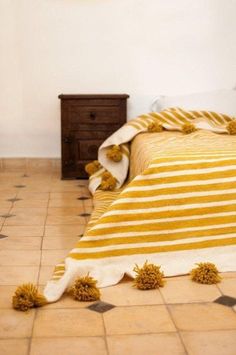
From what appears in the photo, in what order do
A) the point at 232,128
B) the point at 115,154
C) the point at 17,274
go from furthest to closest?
the point at 115,154, the point at 232,128, the point at 17,274

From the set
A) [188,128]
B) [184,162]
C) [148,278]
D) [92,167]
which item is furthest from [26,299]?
[92,167]

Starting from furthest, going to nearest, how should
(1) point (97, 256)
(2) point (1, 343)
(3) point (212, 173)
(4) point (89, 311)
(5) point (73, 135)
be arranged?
1. (5) point (73, 135)
2. (3) point (212, 173)
3. (1) point (97, 256)
4. (4) point (89, 311)
5. (2) point (1, 343)

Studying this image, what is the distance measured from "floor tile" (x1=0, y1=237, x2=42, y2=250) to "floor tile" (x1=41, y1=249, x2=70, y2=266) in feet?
0.36

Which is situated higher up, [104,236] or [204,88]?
[204,88]

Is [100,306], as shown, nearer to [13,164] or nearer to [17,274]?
[17,274]

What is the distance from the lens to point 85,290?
7.82ft

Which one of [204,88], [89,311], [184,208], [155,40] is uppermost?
[155,40]

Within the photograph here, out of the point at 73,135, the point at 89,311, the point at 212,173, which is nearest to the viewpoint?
the point at 89,311

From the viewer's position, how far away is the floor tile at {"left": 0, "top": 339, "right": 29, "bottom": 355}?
195 cm

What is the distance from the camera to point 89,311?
229 centimetres

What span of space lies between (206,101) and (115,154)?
108cm

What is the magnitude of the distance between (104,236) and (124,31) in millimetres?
2867

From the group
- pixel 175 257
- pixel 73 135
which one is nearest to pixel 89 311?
pixel 175 257

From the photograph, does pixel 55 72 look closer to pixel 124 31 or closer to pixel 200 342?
pixel 124 31
